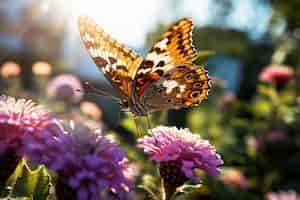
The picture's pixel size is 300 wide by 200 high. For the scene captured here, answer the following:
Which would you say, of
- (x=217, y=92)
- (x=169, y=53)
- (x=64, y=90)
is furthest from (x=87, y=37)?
(x=217, y=92)

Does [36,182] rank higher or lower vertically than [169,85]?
lower

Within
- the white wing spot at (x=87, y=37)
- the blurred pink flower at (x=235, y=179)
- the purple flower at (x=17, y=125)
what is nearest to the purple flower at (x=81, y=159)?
the purple flower at (x=17, y=125)

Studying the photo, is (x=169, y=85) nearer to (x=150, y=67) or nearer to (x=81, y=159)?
(x=150, y=67)

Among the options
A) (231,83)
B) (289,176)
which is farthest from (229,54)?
(289,176)

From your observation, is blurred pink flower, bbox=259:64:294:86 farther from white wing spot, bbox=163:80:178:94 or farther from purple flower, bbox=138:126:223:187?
purple flower, bbox=138:126:223:187

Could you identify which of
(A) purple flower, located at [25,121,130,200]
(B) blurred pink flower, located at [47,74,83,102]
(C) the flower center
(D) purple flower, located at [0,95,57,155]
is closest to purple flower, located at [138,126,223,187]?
(C) the flower center

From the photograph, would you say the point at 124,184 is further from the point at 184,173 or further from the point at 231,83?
the point at 231,83

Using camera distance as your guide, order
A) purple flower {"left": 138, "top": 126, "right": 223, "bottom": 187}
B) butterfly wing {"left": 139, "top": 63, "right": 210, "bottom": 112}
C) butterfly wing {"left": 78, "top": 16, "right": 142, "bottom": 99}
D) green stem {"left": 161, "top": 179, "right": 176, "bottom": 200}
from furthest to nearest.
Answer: butterfly wing {"left": 139, "top": 63, "right": 210, "bottom": 112} < butterfly wing {"left": 78, "top": 16, "right": 142, "bottom": 99} < green stem {"left": 161, "top": 179, "right": 176, "bottom": 200} < purple flower {"left": 138, "top": 126, "right": 223, "bottom": 187}
